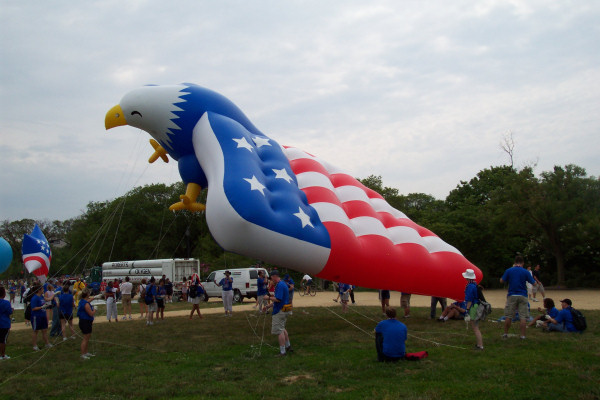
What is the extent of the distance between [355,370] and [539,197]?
23.5 metres

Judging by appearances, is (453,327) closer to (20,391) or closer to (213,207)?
(213,207)

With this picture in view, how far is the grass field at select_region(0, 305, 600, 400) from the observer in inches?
236

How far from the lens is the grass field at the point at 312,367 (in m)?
6.00

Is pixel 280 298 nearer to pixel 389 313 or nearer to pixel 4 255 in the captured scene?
pixel 389 313

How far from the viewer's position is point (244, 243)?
873 cm

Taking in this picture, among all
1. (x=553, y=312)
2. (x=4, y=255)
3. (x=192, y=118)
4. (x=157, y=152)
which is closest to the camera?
(x=553, y=312)

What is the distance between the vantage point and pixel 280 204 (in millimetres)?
9383

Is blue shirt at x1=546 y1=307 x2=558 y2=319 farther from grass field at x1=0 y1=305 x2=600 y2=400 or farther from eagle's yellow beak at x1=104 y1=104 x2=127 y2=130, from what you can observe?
eagle's yellow beak at x1=104 y1=104 x2=127 y2=130

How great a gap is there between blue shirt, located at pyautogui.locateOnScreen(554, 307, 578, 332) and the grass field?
0.36 m

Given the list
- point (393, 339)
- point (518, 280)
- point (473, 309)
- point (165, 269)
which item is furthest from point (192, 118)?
point (165, 269)

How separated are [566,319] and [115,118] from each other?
1071cm

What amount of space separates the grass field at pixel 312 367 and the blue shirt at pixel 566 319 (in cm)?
36

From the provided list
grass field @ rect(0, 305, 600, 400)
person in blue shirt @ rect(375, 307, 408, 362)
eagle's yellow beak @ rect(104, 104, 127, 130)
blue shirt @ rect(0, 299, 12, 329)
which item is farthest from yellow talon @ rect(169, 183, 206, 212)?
person in blue shirt @ rect(375, 307, 408, 362)

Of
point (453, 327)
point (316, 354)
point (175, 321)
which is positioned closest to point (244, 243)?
point (316, 354)
